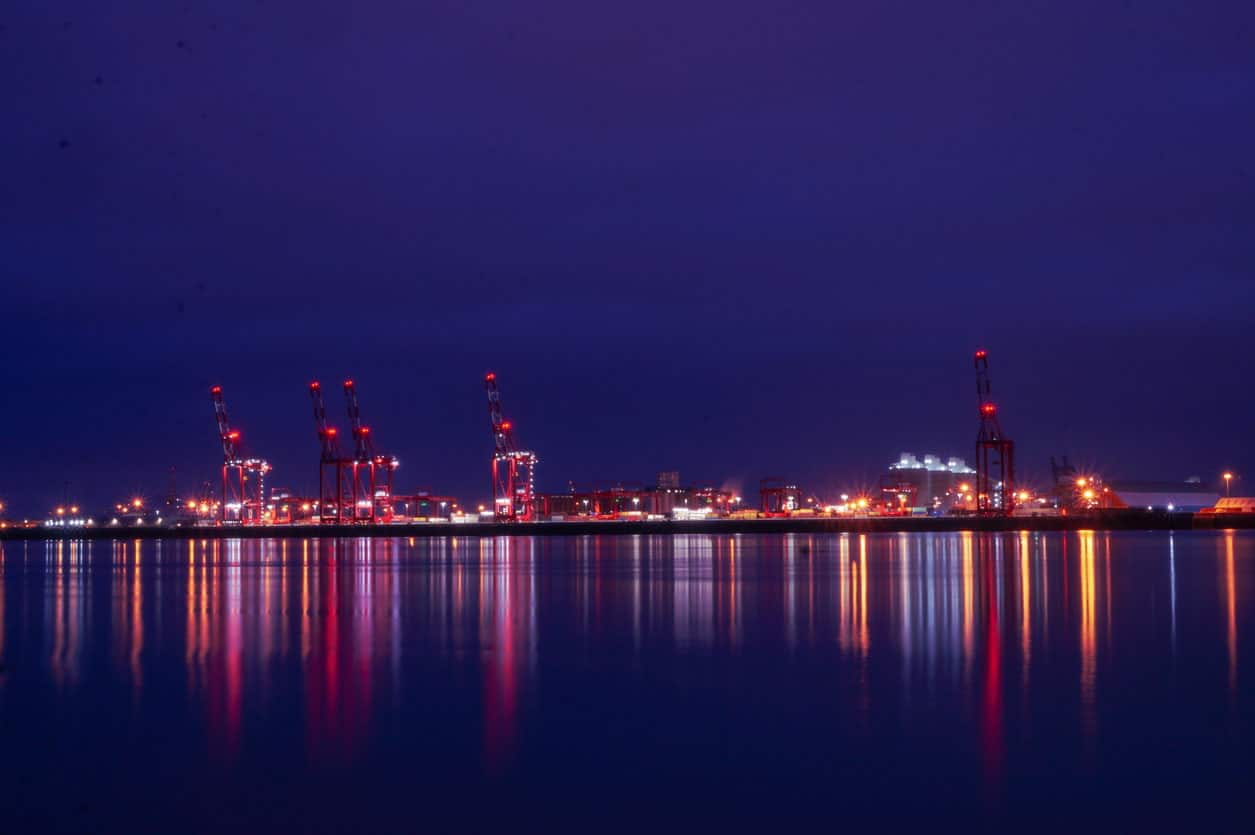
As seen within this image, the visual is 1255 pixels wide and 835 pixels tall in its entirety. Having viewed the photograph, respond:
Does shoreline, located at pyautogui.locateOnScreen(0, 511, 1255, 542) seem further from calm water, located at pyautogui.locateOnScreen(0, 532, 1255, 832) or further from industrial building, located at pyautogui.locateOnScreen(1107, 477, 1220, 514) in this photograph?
calm water, located at pyautogui.locateOnScreen(0, 532, 1255, 832)

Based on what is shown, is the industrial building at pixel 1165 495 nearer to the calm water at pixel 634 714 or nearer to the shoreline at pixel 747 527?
the shoreline at pixel 747 527

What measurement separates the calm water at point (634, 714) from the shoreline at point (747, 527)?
81.2m

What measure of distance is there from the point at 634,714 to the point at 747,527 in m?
99.2

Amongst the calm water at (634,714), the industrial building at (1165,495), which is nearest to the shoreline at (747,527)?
the industrial building at (1165,495)

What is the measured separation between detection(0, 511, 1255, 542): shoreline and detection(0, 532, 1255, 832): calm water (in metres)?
81.2

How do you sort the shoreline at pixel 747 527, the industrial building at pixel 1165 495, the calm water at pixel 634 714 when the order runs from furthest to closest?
the industrial building at pixel 1165 495 < the shoreline at pixel 747 527 < the calm water at pixel 634 714

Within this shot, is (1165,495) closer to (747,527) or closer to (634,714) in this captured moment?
(747,527)

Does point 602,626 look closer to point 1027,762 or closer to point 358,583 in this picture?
point 1027,762

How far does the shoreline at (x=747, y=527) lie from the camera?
Result: 10394cm

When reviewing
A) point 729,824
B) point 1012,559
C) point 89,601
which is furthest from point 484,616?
point 1012,559

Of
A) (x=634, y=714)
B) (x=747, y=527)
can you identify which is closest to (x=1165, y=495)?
(x=747, y=527)

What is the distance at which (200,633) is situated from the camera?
2097 cm

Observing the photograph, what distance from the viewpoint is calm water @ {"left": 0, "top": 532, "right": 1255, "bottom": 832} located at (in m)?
9.32

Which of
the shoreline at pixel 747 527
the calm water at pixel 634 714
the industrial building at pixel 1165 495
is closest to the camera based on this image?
the calm water at pixel 634 714
